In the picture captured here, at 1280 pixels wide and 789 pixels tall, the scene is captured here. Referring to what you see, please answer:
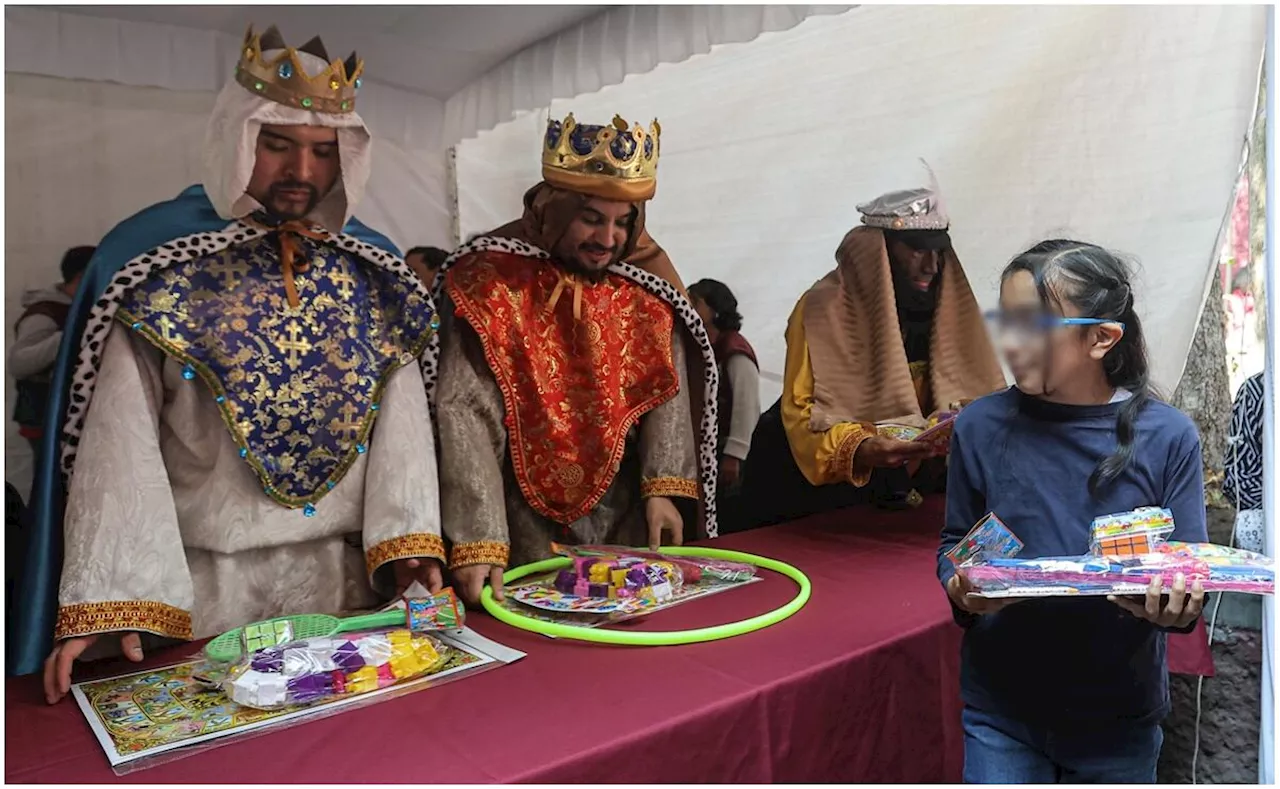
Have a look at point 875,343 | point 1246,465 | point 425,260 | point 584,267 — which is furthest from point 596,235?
point 1246,465

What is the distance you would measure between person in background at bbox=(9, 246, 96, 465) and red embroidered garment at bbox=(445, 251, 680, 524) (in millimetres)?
778

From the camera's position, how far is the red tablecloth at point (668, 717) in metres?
1.14

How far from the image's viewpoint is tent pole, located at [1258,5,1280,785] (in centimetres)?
154

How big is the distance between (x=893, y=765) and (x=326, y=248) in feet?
4.59

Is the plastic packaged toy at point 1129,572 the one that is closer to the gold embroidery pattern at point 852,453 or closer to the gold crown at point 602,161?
the gold embroidery pattern at point 852,453

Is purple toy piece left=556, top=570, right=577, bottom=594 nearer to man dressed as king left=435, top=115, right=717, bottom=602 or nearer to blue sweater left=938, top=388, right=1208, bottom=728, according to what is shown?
man dressed as king left=435, top=115, right=717, bottom=602

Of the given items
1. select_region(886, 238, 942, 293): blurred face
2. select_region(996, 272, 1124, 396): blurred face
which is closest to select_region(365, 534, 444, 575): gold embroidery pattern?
select_region(996, 272, 1124, 396): blurred face

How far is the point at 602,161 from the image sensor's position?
1.95 m

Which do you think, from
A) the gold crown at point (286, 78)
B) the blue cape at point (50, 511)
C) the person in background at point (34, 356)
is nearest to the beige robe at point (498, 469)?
the gold crown at point (286, 78)

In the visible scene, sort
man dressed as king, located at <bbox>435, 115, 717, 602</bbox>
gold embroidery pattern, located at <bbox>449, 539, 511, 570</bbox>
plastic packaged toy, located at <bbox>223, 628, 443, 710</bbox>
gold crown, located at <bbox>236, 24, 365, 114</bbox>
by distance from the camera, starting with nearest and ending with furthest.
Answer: plastic packaged toy, located at <bbox>223, 628, 443, 710</bbox> → gold crown, located at <bbox>236, 24, 365, 114</bbox> → gold embroidery pattern, located at <bbox>449, 539, 511, 570</bbox> → man dressed as king, located at <bbox>435, 115, 717, 602</bbox>

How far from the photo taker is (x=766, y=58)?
265 centimetres

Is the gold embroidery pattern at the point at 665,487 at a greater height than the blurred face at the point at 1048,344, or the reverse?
the blurred face at the point at 1048,344

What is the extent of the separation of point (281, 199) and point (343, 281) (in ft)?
0.62

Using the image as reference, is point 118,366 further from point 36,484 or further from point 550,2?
point 550,2
